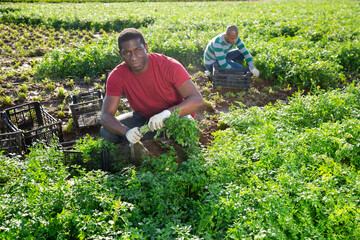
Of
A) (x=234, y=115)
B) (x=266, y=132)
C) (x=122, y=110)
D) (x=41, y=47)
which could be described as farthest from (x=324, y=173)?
(x=41, y=47)

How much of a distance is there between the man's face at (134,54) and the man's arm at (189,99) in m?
0.60

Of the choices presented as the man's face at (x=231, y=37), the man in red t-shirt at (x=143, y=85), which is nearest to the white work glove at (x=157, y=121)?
the man in red t-shirt at (x=143, y=85)

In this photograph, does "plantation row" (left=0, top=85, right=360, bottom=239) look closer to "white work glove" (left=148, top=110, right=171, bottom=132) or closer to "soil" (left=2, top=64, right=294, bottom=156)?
"white work glove" (left=148, top=110, right=171, bottom=132)

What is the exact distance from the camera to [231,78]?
6.70 metres

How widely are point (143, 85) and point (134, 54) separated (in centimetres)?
48

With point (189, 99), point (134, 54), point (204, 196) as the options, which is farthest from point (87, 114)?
point (204, 196)

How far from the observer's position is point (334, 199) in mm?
2801

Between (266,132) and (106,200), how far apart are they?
2.28 metres

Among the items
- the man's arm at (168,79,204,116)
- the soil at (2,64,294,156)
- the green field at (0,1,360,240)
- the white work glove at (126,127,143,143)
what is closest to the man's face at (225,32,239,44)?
the soil at (2,64,294,156)

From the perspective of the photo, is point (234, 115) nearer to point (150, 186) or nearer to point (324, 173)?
point (324, 173)

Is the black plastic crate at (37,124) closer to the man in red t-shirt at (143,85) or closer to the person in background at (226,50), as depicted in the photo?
the man in red t-shirt at (143,85)

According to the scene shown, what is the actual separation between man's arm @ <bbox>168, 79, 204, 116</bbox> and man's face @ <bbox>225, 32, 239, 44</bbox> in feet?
9.49

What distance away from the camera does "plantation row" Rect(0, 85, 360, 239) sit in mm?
2393

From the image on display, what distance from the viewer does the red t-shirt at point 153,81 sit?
3.85 meters
